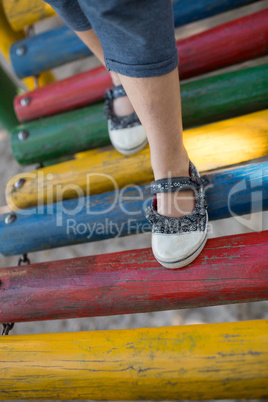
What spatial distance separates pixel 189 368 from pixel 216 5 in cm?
122

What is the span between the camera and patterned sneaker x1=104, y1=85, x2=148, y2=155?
103 cm

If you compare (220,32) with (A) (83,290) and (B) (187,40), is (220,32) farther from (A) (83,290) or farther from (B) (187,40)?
(A) (83,290)

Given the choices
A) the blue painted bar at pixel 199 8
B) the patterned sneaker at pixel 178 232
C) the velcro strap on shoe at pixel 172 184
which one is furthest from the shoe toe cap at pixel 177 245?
the blue painted bar at pixel 199 8

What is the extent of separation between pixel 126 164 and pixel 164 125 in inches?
16.2

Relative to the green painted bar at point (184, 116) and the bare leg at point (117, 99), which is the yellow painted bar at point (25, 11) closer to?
the green painted bar at point (184, 116)

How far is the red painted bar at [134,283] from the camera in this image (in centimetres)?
79

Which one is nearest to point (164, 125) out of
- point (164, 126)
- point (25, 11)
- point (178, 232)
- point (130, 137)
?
point (164, 126)

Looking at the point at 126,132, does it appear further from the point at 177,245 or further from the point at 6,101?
the point at 6,101

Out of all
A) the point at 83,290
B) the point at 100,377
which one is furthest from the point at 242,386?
the point at 83,290

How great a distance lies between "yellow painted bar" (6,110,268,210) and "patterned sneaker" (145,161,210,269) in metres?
0.23

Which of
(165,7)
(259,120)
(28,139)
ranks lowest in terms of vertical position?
(165,7)

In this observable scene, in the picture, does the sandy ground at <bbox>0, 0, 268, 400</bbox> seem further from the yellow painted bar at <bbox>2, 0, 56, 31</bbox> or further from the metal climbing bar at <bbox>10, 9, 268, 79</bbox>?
the yellow painted bar at <bbox>2, 0, 56, 31</bbox>

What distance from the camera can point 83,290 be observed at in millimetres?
899

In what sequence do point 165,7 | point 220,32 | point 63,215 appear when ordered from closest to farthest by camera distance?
point 165,7
point 63,215
point 220,32
